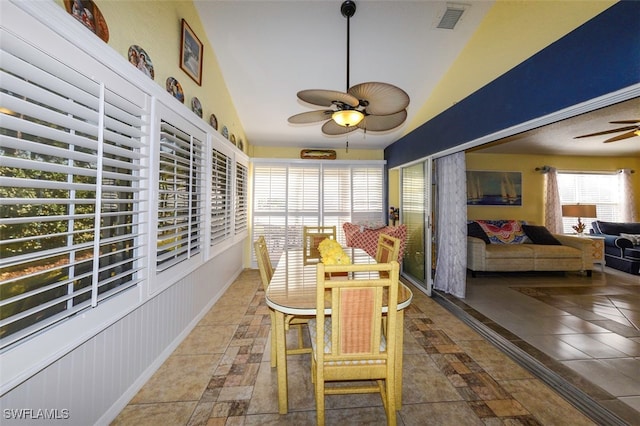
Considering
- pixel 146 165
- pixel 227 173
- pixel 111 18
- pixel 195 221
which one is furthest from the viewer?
pixel 227 173

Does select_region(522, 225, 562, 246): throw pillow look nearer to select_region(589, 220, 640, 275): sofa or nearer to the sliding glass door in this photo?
select_region(589, 220, 640, 275): sofa

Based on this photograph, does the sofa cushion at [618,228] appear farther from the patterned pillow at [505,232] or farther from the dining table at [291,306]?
the dining table at [291,306]

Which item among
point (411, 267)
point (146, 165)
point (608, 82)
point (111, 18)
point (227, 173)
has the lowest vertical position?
point (411, 267)

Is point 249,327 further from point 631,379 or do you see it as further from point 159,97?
point 631,379

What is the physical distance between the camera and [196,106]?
8.36ft

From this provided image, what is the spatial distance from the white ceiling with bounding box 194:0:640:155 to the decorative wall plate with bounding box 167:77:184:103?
3.26ft

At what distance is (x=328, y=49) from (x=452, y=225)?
2821mm

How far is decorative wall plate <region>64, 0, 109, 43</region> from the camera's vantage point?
1.21 metres

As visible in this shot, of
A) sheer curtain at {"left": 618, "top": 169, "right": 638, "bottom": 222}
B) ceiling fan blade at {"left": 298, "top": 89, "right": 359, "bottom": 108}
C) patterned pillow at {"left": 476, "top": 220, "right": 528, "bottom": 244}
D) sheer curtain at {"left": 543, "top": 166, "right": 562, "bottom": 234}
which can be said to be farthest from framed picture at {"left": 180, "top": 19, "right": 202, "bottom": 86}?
sheer curtain at {"left": 618, "top": 169, "right": 638, "bottom": 222}

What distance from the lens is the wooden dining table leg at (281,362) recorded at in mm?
1467

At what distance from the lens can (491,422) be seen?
4.80ft

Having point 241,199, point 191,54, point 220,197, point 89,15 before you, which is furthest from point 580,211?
point 89,15

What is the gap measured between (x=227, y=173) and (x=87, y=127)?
228 cm

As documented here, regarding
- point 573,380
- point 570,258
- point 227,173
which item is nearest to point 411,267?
point 573,380
